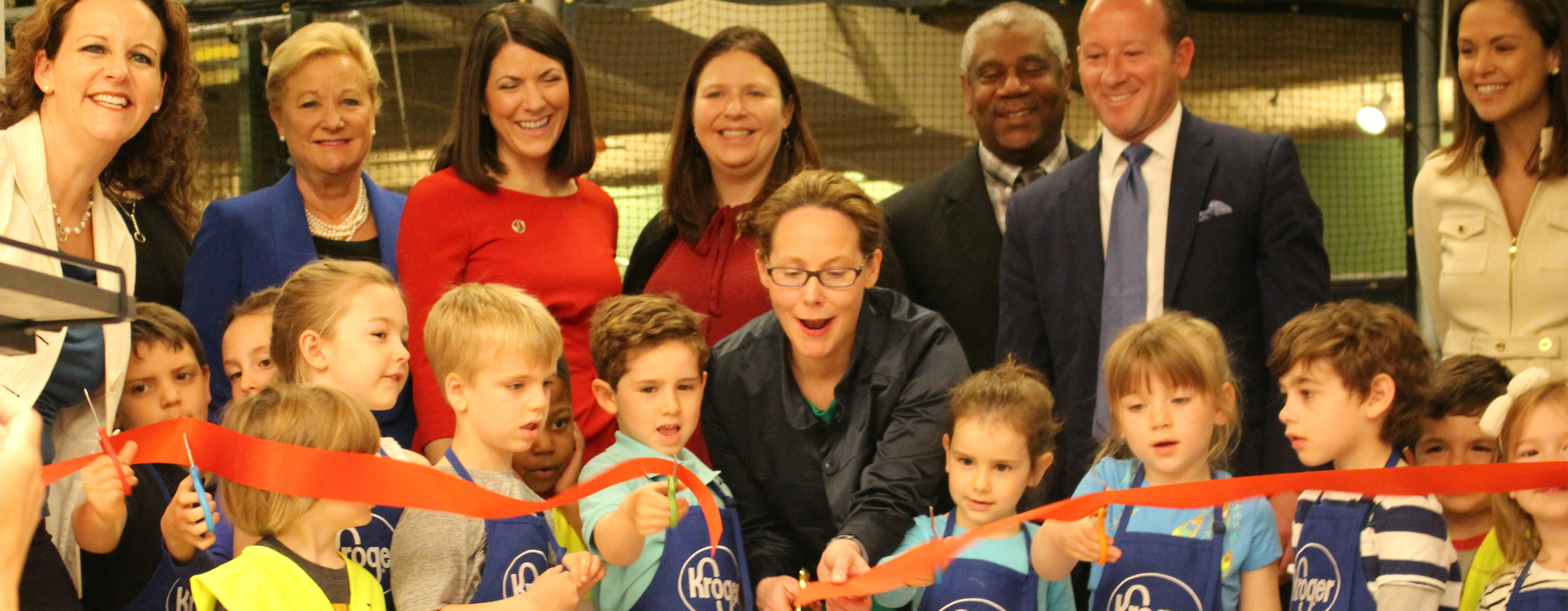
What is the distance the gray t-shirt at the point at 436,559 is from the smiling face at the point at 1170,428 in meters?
1.62

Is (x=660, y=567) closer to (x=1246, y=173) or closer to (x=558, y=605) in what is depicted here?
(x=558, y=605)

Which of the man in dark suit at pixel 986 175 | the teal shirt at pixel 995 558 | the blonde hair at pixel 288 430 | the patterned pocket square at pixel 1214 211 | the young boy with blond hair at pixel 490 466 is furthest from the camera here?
the man in dark suit at pixel 986 175

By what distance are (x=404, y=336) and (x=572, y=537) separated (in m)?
0.71

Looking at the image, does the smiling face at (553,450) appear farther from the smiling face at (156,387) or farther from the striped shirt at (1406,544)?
the striped shirt at (1406,544)

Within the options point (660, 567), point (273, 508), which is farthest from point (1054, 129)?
point (273, 508)

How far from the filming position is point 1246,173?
4031mm

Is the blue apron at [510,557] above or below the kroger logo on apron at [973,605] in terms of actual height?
above

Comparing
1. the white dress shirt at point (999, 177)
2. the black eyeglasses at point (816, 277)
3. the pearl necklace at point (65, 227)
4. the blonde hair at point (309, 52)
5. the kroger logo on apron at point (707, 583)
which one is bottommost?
the kroger logo on apron at point (707, 583)

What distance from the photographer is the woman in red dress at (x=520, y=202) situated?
416cm

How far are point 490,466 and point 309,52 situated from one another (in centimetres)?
195

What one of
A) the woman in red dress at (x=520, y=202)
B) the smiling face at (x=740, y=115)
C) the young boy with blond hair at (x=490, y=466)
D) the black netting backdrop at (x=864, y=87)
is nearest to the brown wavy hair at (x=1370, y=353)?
the smiling face at (x=740, y=115)

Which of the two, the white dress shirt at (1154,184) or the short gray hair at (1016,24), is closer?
the white dress shirt at (1154,184)

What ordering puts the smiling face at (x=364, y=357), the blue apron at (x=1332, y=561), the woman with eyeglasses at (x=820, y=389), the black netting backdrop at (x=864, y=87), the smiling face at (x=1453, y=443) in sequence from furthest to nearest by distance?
the black netting backdrop at (x=864, y=87), the smiling face at (x=1453, y=443), the woman with eyeglasses at (x=820, y=389), the smiling face at (x=364, y=357), the blue apron at (x=1332, y=561)

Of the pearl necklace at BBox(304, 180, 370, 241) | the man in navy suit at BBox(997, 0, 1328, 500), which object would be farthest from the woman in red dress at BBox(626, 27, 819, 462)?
the pearl necklace at BBox(304, 180, 370, 241)
